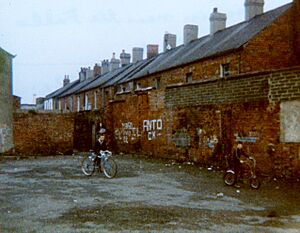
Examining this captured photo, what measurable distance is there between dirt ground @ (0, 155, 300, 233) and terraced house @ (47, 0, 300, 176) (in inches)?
83.6

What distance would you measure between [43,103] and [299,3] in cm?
5074

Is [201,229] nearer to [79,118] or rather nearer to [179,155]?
[179,155]

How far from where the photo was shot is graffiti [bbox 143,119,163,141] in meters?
25.0

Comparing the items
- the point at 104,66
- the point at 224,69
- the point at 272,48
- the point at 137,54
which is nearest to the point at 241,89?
the point at 224,69

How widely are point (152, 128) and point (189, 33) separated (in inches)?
488

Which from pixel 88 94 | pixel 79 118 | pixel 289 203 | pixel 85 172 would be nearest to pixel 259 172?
pixel 289 203

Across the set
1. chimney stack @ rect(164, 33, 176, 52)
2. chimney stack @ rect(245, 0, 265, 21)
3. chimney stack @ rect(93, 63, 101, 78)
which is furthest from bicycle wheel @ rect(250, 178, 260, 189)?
chimney stack @ rect(93, 63, 101, 78)

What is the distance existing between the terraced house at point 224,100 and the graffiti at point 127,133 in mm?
66

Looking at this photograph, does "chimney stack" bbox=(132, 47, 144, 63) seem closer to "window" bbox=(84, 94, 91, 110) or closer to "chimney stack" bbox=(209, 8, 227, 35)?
"window" bbox=(84, 94, 91, 110)

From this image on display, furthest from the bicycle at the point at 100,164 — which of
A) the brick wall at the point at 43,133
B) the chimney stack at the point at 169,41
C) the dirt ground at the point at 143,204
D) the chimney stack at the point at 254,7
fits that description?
the chimney stack at the point at 169,41

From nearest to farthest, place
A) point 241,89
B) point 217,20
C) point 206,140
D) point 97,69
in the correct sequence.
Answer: point 241,89
point 206,140
point 217,20
point 97,69

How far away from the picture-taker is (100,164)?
1762 cm

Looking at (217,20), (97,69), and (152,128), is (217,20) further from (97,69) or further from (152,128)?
(97,69)

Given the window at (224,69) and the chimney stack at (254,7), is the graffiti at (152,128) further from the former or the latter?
the chimney stack at (254,7)
